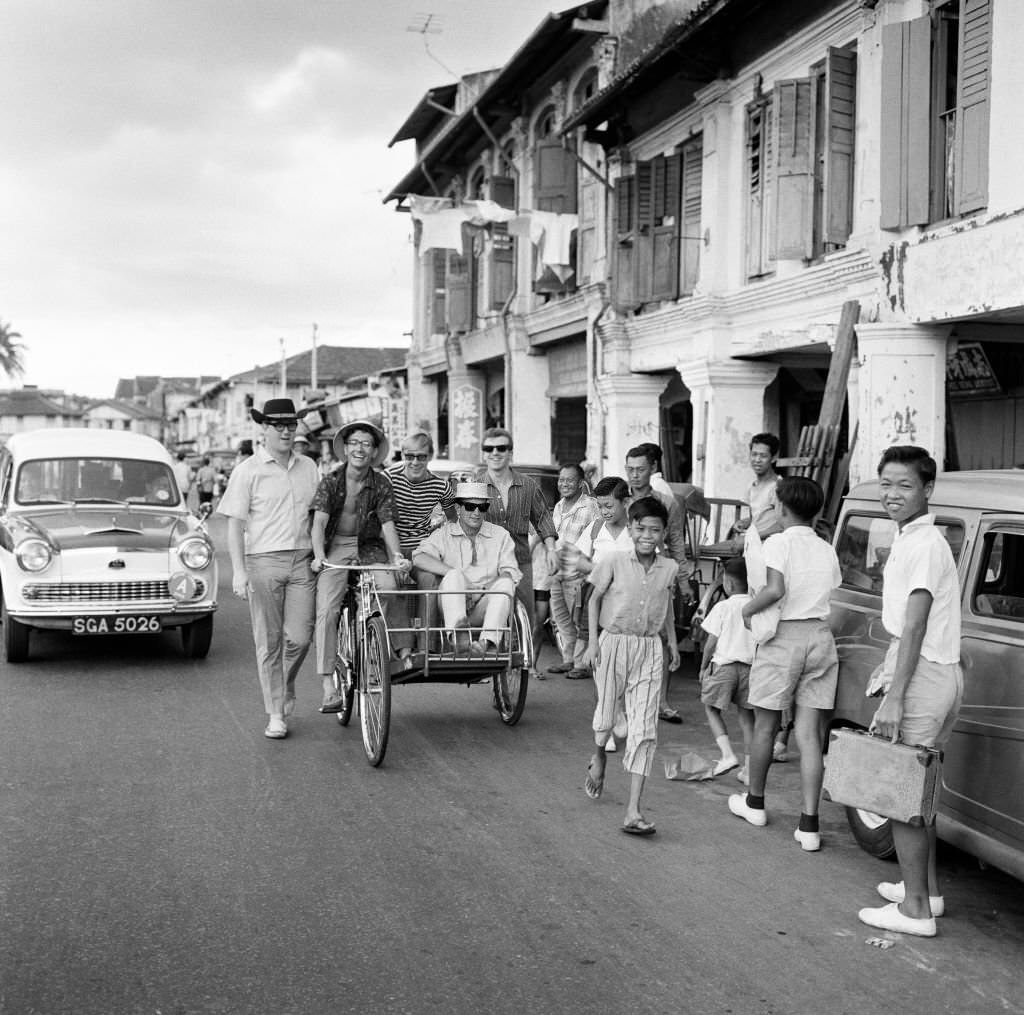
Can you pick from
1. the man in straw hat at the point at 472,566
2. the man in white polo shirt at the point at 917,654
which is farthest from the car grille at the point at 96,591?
the man in white polo shirt at the point at 917,654

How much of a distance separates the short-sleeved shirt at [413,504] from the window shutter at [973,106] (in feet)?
17.2

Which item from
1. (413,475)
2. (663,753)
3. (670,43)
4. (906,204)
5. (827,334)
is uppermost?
(670,43)

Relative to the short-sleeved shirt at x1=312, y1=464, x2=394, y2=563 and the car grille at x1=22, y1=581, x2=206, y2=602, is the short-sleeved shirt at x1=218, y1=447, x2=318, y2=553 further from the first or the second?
the car grille at x1=22, y1=581, x2=206, y2=602

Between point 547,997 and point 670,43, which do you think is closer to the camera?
point 547,997

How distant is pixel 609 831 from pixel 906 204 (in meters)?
7.36

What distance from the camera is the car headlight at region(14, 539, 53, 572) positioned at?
9.88 m

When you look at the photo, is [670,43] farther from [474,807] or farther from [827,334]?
[474,807]

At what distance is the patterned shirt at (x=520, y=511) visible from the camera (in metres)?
8.76

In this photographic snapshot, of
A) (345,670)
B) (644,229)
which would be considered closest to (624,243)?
(644,229)

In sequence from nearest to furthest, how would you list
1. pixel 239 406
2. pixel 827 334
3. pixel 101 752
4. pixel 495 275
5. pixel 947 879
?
1. pixel 947 879
2. pixel 101 752
3. pixel 827 334
4. pixel 495 275
5. pixel 239 406

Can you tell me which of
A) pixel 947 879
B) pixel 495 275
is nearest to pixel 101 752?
pixel 947 879

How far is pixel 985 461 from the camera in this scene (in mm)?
13227

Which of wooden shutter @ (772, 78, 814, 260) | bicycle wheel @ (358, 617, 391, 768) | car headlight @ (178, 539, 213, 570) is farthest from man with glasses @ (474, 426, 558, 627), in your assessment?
wooden shutter @ (772, 78, 814, 260)

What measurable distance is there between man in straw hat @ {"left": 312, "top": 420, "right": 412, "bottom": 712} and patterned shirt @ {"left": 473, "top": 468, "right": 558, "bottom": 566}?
1.16m
